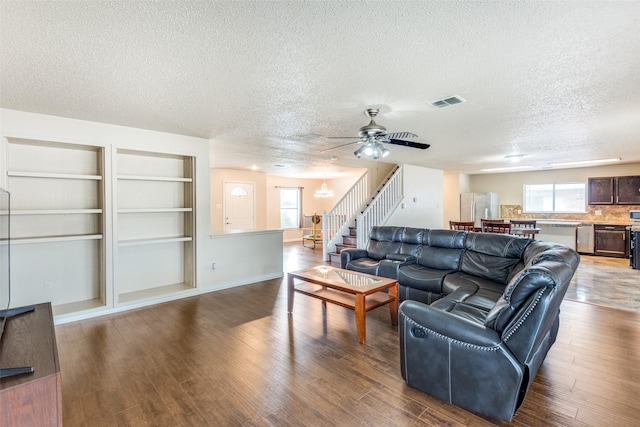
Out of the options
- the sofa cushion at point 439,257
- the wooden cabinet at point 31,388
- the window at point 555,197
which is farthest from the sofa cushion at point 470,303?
the window at point 555,197

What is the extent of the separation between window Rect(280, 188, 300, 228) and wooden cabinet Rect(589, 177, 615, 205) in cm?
864

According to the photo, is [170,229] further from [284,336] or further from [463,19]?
[463,19]

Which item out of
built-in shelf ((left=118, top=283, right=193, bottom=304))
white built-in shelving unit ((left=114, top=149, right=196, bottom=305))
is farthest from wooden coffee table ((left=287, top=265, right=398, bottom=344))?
white built-in shelving unit ((left=114, top=149, right=196, bottom=305))

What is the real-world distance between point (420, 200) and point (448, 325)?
657 centimetres

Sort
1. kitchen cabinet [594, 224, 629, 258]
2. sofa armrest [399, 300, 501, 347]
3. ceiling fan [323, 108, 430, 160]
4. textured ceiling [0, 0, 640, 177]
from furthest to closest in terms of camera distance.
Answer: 1. kitchen cabinet [594, 224, 629, 258]
2. ceiling fan [323, 108, 430, 160]
3. sofa armrest [399, 300, 501, 347]
4. textured ceiling [0, 0, 640, 177]

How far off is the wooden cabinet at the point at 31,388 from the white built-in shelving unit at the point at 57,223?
8.35 ft

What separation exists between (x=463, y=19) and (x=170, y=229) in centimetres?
455

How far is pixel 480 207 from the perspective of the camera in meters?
9.92

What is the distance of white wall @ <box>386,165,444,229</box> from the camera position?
Result: 7809mm

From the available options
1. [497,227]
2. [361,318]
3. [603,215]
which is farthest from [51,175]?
[603,215]

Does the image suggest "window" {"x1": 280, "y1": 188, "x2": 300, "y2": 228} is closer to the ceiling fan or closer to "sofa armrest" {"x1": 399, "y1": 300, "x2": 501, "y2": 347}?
the ceiling fan

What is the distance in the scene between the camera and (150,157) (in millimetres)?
4625

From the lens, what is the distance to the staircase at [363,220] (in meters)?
7.07

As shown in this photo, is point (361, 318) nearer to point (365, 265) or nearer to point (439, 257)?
point (365, 265)
